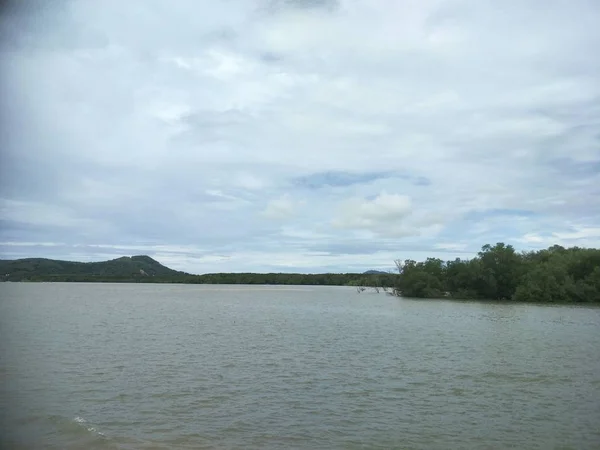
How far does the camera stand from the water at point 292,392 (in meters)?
12.5

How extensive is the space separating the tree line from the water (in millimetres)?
59796

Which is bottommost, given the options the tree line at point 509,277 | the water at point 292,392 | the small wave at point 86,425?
the small wave at point 86,425

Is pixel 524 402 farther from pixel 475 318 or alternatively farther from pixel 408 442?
pixel 475 318

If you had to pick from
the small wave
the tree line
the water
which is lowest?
the small wave

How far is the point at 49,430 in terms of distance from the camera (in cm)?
1271

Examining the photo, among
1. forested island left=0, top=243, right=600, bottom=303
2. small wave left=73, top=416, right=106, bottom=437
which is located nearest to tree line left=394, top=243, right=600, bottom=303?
forested island left=0, top=243, right=600, bottom=303

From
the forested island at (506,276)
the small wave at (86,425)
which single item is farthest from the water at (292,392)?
the forested island at (506,276)

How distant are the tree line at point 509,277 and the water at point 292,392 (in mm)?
59796

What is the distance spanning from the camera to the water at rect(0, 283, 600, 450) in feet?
41.1

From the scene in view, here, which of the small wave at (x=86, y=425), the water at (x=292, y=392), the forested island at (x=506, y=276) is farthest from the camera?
the forested island at (x=506, y=276)

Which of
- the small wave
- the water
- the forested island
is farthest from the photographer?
the forested island

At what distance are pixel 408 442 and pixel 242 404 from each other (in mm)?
5621

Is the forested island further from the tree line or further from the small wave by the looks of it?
the small wave

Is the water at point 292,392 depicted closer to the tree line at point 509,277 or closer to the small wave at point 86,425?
the small wave at point 86,425
